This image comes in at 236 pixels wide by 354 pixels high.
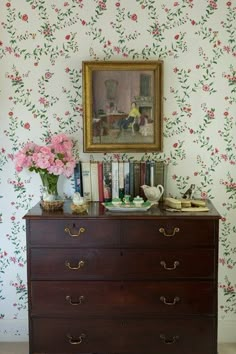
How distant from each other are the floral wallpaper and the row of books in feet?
0.34

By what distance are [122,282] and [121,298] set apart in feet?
0.31

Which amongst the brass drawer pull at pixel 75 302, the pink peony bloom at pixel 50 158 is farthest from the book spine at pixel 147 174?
the brass drawer pull at pixel 75 302

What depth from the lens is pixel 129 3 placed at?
113 inches

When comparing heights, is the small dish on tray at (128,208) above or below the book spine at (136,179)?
below

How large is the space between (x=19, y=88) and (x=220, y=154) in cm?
139

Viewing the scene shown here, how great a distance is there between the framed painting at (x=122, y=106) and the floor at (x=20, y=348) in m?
1.38

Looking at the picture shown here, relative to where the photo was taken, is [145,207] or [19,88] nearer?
[145,207]

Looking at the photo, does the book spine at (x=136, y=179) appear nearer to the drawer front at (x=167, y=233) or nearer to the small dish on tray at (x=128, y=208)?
the small dish on tray at (x=128, y=208)

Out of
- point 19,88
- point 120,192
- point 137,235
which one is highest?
point 19,88

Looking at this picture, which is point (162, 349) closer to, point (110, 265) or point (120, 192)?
point (110, 265)

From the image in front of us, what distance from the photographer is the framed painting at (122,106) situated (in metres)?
2.85

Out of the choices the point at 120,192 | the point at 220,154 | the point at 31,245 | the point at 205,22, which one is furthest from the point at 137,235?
the point at 205,22

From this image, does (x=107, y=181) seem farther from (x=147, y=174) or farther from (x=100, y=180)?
(x=147, y=174)

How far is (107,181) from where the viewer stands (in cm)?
289
